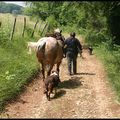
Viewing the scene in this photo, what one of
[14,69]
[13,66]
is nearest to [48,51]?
[14,69]

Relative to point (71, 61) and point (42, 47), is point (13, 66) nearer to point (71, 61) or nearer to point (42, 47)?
point (42, 47)

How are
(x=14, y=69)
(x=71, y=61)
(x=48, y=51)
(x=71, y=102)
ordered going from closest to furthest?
(x=71, y=102), (x=48, y=51), (x=14, y=69), (x=71, y=61)

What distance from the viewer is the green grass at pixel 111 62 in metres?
13.8

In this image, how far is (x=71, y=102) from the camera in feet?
39.2

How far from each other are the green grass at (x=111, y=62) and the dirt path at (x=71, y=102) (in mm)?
268

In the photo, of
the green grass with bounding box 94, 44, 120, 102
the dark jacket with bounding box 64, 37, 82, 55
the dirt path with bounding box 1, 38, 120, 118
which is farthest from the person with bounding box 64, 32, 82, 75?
the green grass with bounding box 94, 44, 120, 102

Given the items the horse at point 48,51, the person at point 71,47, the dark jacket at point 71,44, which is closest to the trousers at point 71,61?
the person at point 71,47

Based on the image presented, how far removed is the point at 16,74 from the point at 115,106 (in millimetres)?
4095

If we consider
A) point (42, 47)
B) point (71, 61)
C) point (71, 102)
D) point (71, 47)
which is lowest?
point (71, 102)

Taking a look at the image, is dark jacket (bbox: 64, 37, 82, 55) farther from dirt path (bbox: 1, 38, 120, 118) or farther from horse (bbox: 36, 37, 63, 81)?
horse (bbox: 36, 37, 63, 81)

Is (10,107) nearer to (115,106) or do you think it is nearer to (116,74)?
(115,106)

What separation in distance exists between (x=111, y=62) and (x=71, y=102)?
23.3 ft

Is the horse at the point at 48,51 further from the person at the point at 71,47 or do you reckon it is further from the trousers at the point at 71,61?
the trousers at the point at 71,61

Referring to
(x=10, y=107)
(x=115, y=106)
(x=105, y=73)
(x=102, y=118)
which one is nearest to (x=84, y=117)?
(x=102, y=118)
